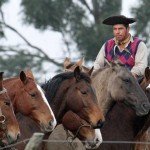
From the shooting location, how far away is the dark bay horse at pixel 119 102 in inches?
532

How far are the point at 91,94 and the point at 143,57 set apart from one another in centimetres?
173

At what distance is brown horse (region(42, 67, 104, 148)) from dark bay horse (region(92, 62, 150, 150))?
69 centimetres

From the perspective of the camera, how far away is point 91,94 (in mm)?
12867

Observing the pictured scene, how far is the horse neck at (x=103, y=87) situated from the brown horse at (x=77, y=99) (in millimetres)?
690

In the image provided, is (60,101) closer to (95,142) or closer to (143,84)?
(95,142)

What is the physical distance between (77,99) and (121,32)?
1.84 meters

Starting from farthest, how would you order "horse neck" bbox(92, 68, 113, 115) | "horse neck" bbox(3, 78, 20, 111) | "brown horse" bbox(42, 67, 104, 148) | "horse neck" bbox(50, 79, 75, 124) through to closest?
"horse neck" bbox(92, 68, 113, 115) < "horse neck" bbox(50, 79, 75, 124) < "brown horse" bbox(42, 67, 104, 148) < "horse neck" bbox(3, 78, 20, 111)

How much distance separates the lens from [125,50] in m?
14.4

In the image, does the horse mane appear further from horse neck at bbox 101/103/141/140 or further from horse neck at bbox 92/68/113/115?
horse neck at bbox 101/103/141/140

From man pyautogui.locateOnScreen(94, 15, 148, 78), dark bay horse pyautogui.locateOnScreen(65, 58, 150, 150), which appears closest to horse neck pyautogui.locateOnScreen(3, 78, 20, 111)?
dark bay horse pyautogui.locateOnScreen(65, 58, 150, 150)

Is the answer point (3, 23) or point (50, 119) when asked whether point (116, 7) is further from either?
point (50, 119)

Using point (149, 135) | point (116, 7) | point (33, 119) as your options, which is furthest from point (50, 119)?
point (116, 7)

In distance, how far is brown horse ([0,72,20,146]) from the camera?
11938 mm

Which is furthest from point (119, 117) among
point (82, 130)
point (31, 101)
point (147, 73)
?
point (31, 101)
